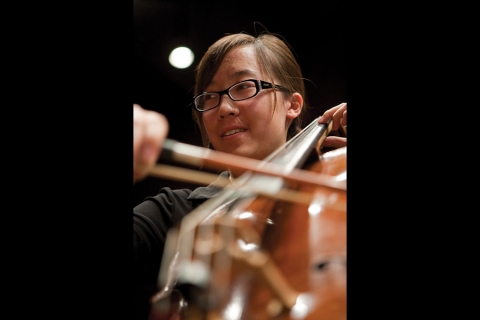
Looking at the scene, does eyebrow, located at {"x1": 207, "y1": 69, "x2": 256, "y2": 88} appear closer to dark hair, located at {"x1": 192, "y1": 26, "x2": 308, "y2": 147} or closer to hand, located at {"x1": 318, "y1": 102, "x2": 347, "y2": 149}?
dark hair, located at {"x1": 192, "y1": 26, "x2": 308, "y2": 147}

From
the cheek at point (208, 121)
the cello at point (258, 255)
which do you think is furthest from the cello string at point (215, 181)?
the cheek at point (208, 121)

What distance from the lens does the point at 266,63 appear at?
0.89 metres

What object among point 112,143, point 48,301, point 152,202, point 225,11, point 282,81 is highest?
point 225,11

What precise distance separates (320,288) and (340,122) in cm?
30

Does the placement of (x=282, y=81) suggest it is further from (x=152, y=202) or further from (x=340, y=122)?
(x=152, y=202)

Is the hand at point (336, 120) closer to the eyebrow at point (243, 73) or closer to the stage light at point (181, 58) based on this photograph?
the eyebrow at point (243, 73)

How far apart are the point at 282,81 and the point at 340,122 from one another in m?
0.13

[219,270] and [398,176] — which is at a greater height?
[398,176]

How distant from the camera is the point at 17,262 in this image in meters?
0.88

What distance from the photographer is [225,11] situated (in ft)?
3.05

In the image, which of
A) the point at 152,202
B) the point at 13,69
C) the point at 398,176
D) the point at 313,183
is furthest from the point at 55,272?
the point at 398,176

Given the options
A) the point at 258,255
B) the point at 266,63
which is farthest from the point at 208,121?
the point at 258,255

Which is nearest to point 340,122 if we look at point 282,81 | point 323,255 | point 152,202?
point 282,81

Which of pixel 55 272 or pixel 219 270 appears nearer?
pixel 219 270
